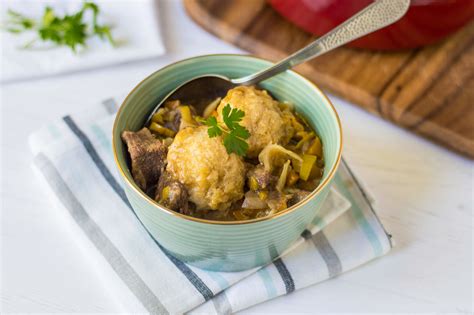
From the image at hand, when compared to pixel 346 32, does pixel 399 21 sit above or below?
below

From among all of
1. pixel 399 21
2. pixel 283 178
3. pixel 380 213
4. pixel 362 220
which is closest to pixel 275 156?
pixel 283 178

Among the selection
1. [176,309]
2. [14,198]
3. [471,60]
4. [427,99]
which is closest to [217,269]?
[176,309]

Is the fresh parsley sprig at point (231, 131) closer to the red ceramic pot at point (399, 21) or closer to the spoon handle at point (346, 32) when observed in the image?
the spoon handle at point (346, 32)

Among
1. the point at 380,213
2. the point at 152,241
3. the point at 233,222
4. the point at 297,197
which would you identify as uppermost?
the point at 233,222

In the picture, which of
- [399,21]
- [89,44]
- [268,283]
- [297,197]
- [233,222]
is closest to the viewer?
[233,222]

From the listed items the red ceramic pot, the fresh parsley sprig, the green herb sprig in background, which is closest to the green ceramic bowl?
the fresh parsley sprig

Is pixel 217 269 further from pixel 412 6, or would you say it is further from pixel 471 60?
pixel 471 60

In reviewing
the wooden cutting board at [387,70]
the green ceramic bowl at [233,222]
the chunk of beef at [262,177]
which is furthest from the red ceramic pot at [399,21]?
the chunk of beef at [262,177]

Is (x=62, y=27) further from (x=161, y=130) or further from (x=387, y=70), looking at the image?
(x=387, y=70)
